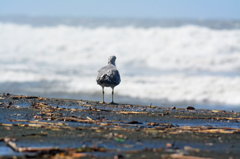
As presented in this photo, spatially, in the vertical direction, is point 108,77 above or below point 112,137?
above

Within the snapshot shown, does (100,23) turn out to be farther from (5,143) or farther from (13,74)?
(5,143)

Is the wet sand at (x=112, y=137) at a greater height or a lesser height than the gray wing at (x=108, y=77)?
lesser

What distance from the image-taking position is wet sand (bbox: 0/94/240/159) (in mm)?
6129

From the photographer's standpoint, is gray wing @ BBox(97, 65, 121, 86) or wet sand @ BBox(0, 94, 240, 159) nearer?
wet sand @ BBox(0, 94, 240, 159)

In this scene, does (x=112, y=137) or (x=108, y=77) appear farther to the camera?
(x=108, y=77)

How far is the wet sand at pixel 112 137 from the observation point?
20.1 ft

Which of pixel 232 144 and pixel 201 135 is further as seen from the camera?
pixel 201 135

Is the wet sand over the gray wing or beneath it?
beneath

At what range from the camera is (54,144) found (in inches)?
271

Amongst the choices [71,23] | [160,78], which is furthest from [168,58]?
[71,23]

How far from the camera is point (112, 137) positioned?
24.7 feet

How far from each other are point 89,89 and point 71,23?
105 feet

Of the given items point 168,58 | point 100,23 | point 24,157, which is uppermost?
point 100,23

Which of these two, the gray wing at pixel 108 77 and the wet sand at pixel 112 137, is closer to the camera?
the wet sand at pixel 112 137
